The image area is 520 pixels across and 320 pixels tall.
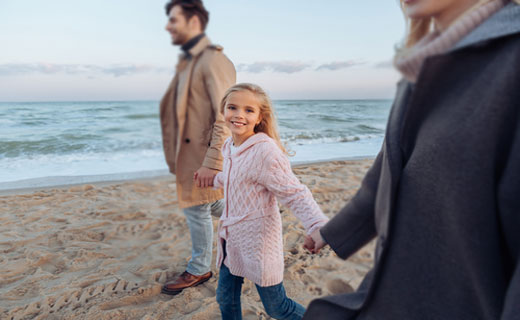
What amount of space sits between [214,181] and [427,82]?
1.52m

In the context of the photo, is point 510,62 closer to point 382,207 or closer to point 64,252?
point 382,207

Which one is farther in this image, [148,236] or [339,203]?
[339,203]

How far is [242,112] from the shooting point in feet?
5.91

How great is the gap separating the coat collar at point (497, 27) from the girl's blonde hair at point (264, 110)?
1.22 m

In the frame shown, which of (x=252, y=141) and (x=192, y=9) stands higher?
(x=192, y=9)

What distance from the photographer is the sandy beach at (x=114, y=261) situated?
8.35 feet

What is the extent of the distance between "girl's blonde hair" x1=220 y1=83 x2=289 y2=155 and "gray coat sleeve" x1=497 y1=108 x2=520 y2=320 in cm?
127

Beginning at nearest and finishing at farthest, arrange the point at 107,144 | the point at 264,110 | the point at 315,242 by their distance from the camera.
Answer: the point at 315,242, the point at 264,110, the point at 107,144

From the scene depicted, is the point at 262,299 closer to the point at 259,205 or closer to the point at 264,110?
the point at 259,205

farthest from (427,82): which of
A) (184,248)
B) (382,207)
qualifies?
(184,248)

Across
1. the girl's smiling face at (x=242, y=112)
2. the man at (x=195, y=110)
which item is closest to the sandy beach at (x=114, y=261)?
the man at (x=195, y=110)

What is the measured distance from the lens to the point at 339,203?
4773 mm

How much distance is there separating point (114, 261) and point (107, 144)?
9.37 metres

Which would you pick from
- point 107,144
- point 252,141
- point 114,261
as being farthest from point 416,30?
point 107,144
